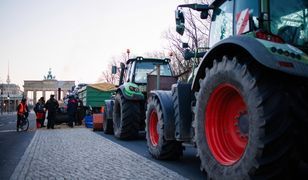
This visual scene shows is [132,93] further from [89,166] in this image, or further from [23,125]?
[23,125]

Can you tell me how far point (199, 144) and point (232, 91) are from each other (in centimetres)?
82

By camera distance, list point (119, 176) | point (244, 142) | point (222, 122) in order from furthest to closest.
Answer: point (119, 176), point (222, 122), point (244, 142)

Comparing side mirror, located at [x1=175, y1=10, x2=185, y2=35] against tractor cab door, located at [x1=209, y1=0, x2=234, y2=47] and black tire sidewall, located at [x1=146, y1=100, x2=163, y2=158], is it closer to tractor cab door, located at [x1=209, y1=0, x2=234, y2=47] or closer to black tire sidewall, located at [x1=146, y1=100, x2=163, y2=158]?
tractor cab door, located at [x1=209, y1=0, x2=234, y2=47]

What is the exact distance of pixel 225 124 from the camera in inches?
164

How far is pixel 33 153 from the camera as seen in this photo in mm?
8086

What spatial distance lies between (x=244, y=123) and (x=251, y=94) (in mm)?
494

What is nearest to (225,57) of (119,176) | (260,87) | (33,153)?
(260,87)

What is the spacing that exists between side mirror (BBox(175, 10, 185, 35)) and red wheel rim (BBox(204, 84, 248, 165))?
154cm

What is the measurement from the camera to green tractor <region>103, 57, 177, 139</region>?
1012 centimetres

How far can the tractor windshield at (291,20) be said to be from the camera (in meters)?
3.92

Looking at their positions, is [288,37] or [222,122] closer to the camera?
[288,37]

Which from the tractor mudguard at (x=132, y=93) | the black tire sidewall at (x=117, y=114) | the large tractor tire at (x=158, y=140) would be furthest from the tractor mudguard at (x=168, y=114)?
the black tire sidewall at (x=117, y=114)

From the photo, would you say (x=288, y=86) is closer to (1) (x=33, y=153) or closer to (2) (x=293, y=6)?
(2) (x=293, y=6)

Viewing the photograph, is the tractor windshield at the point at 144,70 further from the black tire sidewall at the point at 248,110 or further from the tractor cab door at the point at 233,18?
the black tire sidewall at the point at 248,110
